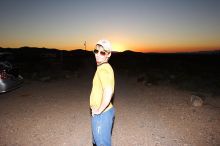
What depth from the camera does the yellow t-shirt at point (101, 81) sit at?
2412 mm

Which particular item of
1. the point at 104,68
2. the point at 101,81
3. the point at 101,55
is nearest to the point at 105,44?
the point at 101,55

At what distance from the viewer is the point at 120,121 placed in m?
6.04

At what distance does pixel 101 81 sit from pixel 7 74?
603 centimetres

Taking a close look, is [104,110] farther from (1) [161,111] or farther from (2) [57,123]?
(1) [161,111]

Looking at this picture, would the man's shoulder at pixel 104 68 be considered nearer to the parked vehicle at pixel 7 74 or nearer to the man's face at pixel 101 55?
the man's face at pixel 101 55

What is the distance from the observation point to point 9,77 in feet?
24.3

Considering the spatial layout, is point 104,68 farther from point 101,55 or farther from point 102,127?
point 102,127

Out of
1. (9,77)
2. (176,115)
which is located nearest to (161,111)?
(176,115)

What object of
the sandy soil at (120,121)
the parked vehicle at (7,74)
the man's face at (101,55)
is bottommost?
the sandy soil at (120,121)

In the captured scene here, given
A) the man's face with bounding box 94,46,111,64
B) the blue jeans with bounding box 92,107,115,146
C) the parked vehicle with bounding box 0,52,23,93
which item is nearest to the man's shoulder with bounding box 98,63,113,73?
the man's face with bounding box 94,46,111,64

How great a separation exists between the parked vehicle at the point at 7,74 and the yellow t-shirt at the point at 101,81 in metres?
5.47

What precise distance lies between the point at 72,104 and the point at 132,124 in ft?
9.47

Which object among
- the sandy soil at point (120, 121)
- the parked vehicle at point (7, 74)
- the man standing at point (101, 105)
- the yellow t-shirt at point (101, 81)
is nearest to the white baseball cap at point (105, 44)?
the man standing at point (101, 105)

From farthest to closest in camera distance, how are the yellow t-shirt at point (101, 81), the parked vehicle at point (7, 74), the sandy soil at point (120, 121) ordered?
1. the parked vehicle at point (7, 74)
2. the sandy soil at point (120, 121)
3. the yellow t-shirt at point (101, 81)
